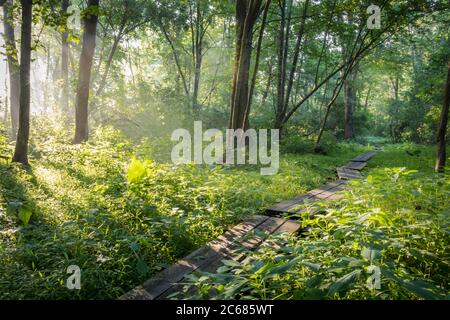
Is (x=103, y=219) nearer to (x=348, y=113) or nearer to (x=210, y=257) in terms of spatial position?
(x=210, y=257)

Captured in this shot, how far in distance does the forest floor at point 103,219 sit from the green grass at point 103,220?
0.04 feet

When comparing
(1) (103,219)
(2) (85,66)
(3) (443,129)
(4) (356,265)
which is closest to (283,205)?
(1) (103,219)

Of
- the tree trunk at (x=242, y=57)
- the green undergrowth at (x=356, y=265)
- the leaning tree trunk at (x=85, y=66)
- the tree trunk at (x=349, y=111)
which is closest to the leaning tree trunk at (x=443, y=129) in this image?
the green undergrowth at (x=356, y=265)

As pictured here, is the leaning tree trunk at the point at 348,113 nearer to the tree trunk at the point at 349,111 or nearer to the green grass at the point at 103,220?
the tree trunk at the point at 349,111

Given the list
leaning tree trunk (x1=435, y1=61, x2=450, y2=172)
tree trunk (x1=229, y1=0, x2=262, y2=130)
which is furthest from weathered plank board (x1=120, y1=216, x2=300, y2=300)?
leaning tree trunk (x1=435, y1=61, x2=450, y2=172)

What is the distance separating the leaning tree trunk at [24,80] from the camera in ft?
21.6

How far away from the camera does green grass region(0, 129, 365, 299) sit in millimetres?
2883

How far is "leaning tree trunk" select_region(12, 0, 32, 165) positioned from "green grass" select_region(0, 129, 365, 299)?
1.37ft

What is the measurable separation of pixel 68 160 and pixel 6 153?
1.46m

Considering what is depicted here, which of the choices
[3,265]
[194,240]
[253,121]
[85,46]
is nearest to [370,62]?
[253,121]

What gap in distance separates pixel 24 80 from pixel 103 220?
15.1 feet

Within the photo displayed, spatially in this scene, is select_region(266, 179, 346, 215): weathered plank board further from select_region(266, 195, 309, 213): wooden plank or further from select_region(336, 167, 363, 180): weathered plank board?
select_region(336, 167, 363, 180): weathered plank board

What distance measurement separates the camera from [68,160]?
25.9ft

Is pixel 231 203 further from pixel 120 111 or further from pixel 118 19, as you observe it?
pixel 118 19
